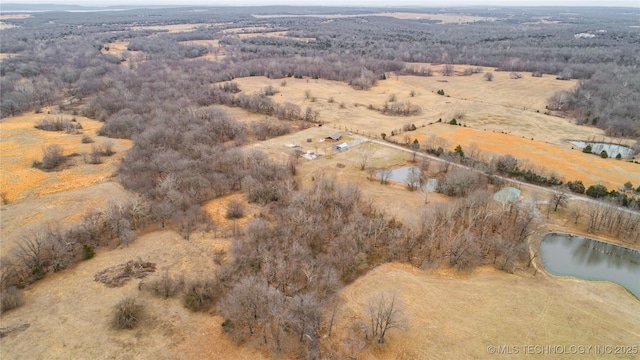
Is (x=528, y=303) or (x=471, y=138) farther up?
(x=471, y=138)

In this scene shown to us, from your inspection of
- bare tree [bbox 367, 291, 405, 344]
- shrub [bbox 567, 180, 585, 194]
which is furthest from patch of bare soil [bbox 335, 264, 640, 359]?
shrub [bbox 567, 180, 585, 194]

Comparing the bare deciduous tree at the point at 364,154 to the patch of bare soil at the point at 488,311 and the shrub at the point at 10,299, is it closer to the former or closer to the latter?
the patch of bare soil at the point at 488,311

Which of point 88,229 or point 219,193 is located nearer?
point 88,229

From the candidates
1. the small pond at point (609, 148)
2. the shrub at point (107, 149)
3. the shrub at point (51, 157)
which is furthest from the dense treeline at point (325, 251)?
the shrub at point (51, 157)

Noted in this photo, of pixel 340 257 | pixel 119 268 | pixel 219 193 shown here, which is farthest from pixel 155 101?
pixel 340 257

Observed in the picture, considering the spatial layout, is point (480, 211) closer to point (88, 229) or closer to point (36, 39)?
point (88, 229)

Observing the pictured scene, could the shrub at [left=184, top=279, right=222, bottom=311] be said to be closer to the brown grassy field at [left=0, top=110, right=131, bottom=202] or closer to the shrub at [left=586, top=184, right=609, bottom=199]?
the brown grassy field at [left=0, top=110, right=131, bottom=202]
